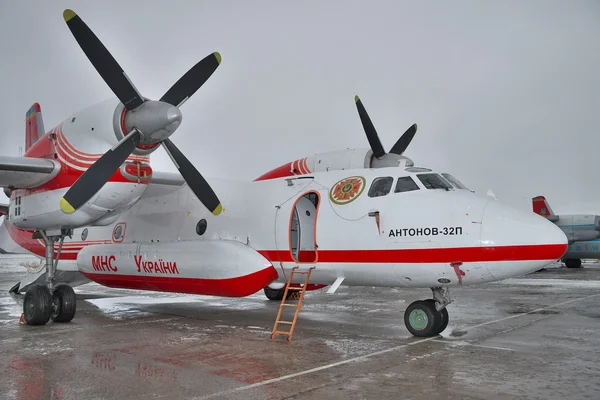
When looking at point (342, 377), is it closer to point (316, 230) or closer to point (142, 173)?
point (316, 230)

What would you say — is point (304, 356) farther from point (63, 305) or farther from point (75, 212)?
point (63, 305)

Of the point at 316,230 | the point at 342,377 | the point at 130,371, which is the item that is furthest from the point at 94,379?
the point at 316,230

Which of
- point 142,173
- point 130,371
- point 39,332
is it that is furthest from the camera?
point 142,173

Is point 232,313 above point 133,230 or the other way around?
the other way around

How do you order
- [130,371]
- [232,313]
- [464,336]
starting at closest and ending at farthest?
[130,371] → [464,336] → [232,313]

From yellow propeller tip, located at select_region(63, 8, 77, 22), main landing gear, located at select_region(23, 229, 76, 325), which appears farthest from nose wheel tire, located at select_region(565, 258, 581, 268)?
yellow propeller tip, located at select_region(63, 8, 77, 22)

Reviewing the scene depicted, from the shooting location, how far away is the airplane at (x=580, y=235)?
36.3 meters

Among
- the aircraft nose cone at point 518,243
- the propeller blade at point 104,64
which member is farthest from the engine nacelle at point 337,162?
the aircraft nose cone at point 518,243

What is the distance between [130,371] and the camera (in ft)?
22.0

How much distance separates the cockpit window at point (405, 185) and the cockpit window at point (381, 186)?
0.14 m

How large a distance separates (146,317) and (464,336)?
678cm

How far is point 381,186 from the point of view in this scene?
9.63 meters

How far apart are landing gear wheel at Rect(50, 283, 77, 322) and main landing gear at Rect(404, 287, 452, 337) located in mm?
6807

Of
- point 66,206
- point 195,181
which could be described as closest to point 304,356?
point 195,181
